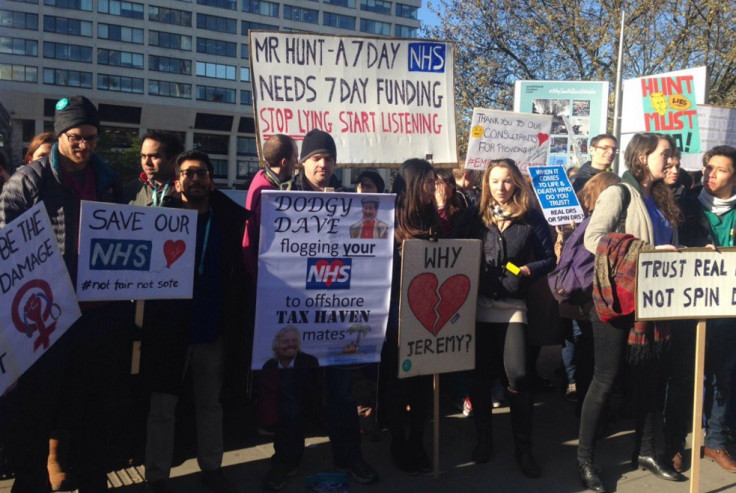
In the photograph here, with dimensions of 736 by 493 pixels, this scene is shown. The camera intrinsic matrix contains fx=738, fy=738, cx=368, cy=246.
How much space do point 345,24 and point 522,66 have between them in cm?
6647

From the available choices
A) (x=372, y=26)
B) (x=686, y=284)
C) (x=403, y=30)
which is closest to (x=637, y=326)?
(x=686, y=284)

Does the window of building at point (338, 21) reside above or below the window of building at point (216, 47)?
above

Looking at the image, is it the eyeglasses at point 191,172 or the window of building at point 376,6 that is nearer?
the eyeglasses at point 191,172

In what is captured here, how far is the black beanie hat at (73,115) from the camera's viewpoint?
3609 mm

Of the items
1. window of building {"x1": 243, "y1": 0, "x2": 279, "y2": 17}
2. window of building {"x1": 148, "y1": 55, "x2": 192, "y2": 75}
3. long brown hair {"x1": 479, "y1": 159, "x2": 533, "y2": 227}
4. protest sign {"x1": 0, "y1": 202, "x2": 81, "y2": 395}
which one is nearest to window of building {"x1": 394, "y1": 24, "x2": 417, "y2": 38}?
window of building {"x1": 243, "y1": 0, "x2": 279, "y2": 17}

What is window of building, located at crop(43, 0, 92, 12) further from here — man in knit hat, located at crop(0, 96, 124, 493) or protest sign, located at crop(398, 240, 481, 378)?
protest sign, located at crop(398, 240, 481, 378)

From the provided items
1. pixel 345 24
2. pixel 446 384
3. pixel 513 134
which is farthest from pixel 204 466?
pixel 345 24

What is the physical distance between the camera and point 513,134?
Result: 8.62 metres

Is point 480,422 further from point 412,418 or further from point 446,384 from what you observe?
point 446,384

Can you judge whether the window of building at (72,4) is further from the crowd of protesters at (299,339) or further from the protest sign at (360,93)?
the crowd of protesters at (299,339)

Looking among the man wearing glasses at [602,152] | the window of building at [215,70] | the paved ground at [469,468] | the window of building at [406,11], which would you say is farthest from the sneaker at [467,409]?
the window of building at [406,11]

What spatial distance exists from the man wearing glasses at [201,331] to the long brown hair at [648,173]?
235 centimetres

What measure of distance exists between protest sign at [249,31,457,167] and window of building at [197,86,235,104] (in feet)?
245

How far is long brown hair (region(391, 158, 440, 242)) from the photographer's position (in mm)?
4379
